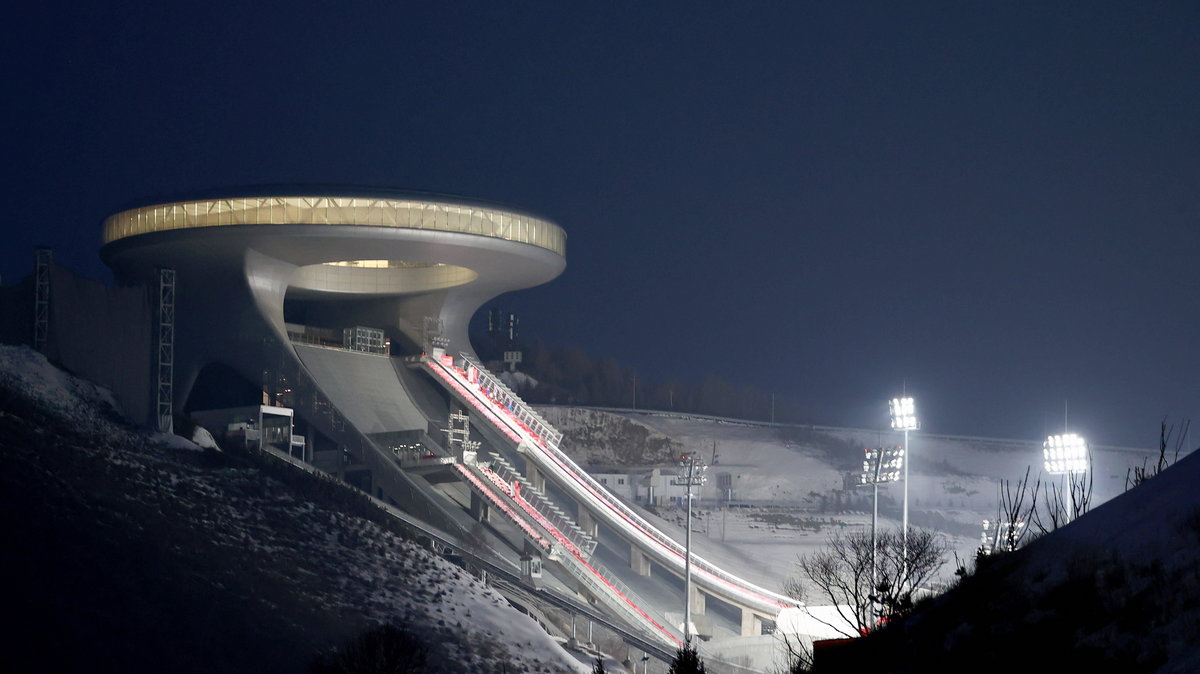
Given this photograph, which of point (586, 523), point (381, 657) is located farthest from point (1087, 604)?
point (586, 523)

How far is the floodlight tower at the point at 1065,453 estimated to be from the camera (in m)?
45.8

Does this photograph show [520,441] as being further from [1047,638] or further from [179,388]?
[1047,638]

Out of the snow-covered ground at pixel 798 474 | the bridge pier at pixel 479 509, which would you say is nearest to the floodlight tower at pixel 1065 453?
the snow-covered ground at pixel 798 474

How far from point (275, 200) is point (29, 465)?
23.7 m

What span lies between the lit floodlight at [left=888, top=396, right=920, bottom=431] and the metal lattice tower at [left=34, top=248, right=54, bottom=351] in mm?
33128

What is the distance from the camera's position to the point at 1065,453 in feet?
151

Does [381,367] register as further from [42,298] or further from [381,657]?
[381,657]

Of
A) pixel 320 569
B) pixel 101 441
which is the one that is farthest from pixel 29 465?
pixel 320 569

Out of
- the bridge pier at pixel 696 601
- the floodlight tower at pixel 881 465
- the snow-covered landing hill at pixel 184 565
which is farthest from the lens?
the bridge pier at pixel 696 601

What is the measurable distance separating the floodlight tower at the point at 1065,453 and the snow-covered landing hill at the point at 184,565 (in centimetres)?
2227

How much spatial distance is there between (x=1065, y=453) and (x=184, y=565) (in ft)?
107

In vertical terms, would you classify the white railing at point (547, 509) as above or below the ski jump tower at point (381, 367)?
below

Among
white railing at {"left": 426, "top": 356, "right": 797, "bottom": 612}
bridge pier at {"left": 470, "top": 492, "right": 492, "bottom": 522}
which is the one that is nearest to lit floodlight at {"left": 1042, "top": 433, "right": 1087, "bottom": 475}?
white railing at {"left": 426, "top": 356, "right": 797, "bottom": 612}

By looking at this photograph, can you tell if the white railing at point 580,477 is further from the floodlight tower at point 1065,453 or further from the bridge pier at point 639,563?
the floodlight tower at point 1065,453
